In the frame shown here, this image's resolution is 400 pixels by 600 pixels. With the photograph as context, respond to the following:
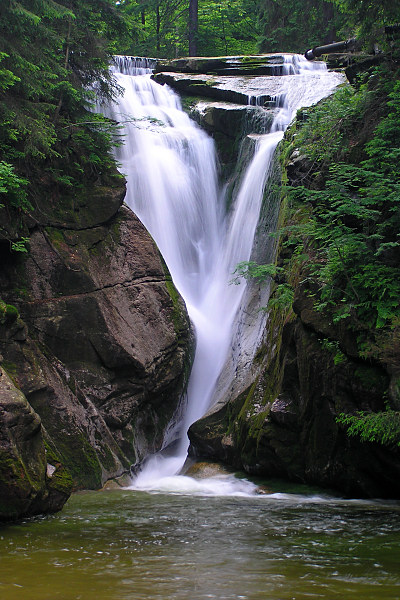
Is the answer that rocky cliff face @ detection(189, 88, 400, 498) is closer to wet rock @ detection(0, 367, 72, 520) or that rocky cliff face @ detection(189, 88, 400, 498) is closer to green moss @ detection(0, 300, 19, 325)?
wet rock @ detection(0, 367, 72, 520)

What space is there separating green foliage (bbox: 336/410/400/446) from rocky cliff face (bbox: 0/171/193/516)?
449cm

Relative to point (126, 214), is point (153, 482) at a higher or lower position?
lower

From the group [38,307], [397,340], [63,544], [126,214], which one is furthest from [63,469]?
[126,214]

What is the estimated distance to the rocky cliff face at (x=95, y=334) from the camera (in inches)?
383

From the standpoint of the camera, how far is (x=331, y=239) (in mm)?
8617

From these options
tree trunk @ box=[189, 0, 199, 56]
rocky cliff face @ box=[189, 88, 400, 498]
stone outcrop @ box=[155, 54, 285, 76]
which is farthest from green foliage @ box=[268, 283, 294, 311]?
tree trunk @ box=[189, 0, 199, 56]

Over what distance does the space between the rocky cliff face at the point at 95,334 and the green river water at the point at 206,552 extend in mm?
2111

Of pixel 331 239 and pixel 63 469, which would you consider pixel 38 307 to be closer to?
pixel 63 469

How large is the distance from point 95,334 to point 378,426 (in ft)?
18.4

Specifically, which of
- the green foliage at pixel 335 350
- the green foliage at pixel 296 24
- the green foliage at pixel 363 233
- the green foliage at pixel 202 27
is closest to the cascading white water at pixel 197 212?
the green foliage at pixel 363 233

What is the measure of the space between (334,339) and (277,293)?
84.9 inches

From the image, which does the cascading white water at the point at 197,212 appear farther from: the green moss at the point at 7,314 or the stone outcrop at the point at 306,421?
the green moss at the point at 7,314

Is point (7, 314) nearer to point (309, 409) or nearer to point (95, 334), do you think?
point (95, 334)

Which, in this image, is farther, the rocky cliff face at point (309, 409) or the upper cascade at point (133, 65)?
the upper cascade at point (133, 65)
